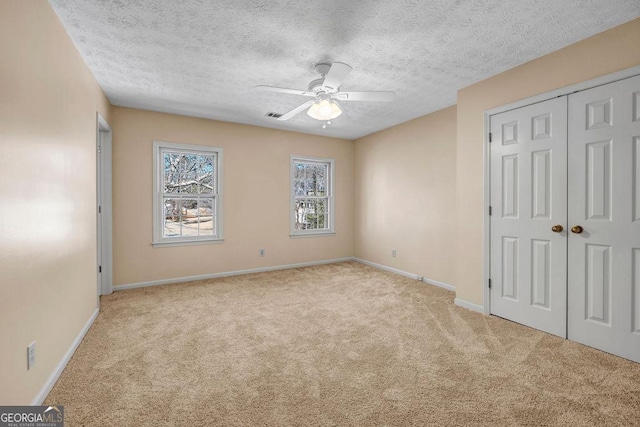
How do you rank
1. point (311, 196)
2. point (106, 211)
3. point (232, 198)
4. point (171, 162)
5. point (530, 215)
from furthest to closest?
point (311, 196)
point (232, 198)
point (171, 162)
point (106, 211)
point (530, 215)

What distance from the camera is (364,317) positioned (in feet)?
10.5

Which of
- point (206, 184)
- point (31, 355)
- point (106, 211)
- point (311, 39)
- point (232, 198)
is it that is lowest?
point (31, 355)

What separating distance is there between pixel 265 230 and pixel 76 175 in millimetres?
3071

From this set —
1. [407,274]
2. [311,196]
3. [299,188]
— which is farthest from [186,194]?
[407,274]

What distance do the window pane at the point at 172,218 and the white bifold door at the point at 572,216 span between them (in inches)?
172

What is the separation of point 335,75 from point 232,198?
316 centimetres

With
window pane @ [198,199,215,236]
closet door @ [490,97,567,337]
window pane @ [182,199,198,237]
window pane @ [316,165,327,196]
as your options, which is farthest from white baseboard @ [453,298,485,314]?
window pane @ [182,199,198,237]

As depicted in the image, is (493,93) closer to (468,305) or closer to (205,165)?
(468,305)

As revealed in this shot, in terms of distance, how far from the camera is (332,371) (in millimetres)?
2162

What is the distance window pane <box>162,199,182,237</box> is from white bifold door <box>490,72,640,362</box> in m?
4.38

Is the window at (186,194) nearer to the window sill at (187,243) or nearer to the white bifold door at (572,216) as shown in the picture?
the window sill at (187,243)

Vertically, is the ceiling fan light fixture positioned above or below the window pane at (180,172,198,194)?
above

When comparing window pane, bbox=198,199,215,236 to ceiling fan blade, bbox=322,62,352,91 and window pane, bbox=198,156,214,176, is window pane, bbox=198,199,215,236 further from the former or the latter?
ceiling fan blade, bbox=322,62,352,91

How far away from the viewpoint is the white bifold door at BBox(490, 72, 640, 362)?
7.55 feet
